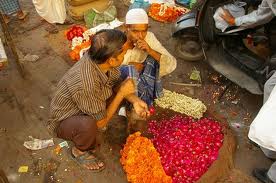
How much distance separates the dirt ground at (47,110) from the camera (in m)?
3.79

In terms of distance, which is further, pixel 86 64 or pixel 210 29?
pixel 210 29

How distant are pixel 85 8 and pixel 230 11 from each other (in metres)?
2.72

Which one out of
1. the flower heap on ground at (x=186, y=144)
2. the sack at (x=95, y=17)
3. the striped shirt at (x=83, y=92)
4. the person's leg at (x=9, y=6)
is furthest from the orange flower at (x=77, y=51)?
A: the striped shirt at (x=83, y=92)

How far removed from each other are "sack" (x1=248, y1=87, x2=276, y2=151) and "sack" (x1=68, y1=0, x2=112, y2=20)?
12.8 feet

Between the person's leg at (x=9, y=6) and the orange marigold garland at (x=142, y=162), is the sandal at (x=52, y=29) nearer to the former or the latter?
the person's leg at (x=9, y=6)

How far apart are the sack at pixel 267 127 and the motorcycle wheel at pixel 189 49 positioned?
2.23 meters

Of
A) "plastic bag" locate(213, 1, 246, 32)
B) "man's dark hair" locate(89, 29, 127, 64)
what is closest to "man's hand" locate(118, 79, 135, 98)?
"man's dark hair" locate(89, 29, 127, 64)

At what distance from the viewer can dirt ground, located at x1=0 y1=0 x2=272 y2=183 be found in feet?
12.4

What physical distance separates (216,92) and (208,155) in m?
1.23

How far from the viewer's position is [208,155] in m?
3.72

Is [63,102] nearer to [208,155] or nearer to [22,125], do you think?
[22,125]

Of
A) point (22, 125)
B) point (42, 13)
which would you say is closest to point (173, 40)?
point (42, 13)

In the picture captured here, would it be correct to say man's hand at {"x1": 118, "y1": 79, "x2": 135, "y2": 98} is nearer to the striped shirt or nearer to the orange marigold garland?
the striped shirt

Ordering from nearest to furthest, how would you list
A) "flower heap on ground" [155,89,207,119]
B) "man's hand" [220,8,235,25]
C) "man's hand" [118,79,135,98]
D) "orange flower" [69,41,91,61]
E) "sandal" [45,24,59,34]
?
"man's hand" [118,79,135,98], "man's hand" [220,8,235,25], "flower heap on ground" [155,89,207,119], "orange flower" [69,41,91,61], "sandal" [45,24,59,34]
